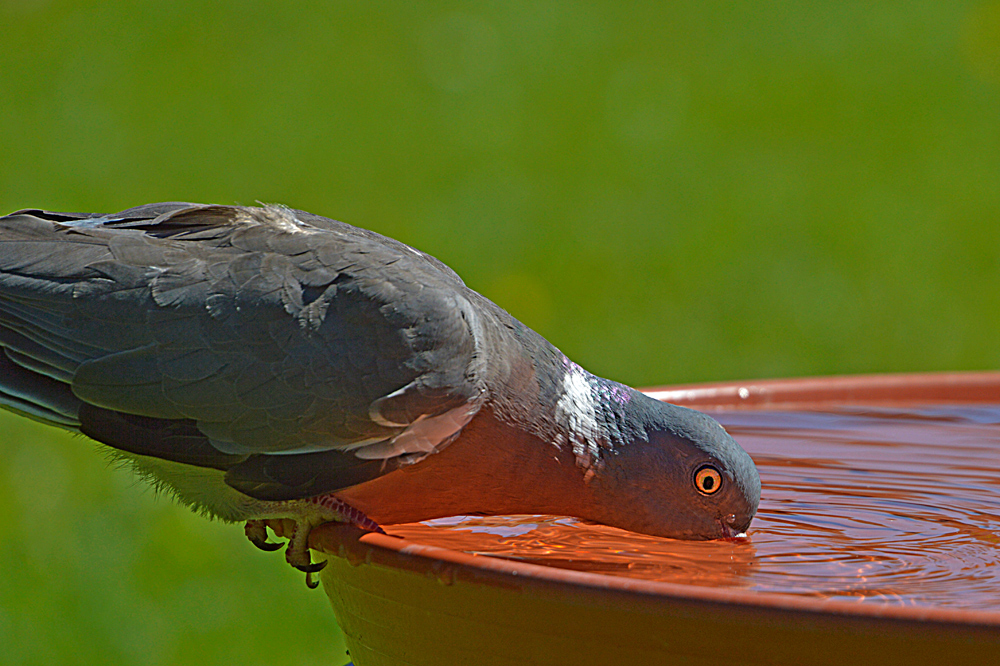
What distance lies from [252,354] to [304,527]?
371mm

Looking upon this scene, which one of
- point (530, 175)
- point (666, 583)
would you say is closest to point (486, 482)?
point (666, 583)

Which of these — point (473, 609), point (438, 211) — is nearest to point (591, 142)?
point (438, 211)

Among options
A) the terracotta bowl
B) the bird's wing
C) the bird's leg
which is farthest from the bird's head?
the terracotta bowl

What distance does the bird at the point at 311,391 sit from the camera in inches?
89.7

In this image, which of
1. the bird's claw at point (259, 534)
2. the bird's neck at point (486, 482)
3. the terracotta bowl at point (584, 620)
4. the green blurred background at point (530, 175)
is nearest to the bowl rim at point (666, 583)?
the terracotta bowl at point (584, 620)

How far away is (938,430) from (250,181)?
5.41 meters

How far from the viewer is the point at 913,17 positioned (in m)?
10.0

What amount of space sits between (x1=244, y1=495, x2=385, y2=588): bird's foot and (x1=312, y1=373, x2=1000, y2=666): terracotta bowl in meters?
0.09

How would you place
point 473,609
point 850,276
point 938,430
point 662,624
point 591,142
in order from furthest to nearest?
point 591,142, point 850,276, point 938,430, point 473,609, point 662,624

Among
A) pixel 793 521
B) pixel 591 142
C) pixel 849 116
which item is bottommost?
pixel 793 521

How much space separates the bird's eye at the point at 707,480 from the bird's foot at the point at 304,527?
2.16 ft

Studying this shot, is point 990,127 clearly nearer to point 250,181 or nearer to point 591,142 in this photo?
point 591,142

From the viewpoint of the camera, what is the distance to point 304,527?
2.38m

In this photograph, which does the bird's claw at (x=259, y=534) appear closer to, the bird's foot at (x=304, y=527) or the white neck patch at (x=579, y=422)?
the bird's foot at (x=304, y=527)
